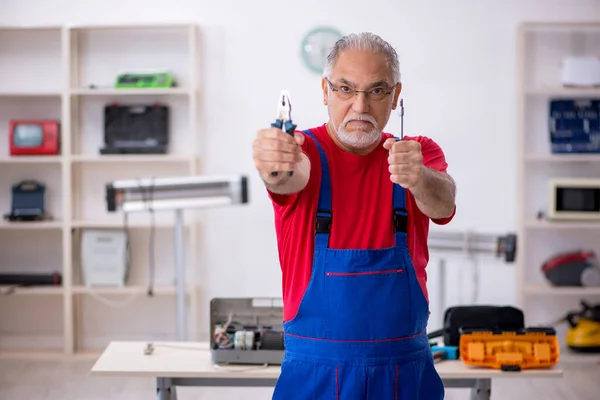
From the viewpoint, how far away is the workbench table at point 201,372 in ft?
9.66

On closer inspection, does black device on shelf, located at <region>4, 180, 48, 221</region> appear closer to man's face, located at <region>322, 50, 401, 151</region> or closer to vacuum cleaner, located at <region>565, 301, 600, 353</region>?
vacuum cleaner, located at <region>565, 301, 600, 353</region>

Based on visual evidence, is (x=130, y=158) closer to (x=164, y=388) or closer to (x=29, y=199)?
(x=29, y=199)

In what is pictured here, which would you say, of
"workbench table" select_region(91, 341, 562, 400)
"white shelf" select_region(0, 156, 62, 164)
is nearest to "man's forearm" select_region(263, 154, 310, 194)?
"workbench table" select_region(91, 341, 562, 400)

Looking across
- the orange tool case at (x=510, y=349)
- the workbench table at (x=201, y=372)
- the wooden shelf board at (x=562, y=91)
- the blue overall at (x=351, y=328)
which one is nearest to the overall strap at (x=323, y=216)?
the blue overall at (x=351, y=328)

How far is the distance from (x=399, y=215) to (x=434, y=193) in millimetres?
123

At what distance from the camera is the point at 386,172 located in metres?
1.80

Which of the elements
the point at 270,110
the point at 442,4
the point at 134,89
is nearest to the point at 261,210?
the point at 270,110

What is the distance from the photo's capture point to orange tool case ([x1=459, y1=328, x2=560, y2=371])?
2965mm

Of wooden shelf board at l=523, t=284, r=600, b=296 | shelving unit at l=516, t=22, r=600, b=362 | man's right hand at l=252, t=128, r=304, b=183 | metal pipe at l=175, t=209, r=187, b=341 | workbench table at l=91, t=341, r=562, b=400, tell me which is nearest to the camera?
man's right hand at l=252, t=128, r=304, b=183

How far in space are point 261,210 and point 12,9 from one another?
2.23 metres

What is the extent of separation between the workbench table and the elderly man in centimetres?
121

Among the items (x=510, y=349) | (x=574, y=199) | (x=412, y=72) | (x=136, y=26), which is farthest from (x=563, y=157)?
(x=136, y=26)

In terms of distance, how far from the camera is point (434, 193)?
169cm

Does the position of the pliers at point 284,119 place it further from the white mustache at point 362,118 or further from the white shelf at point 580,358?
the white shelf at point 580,358
